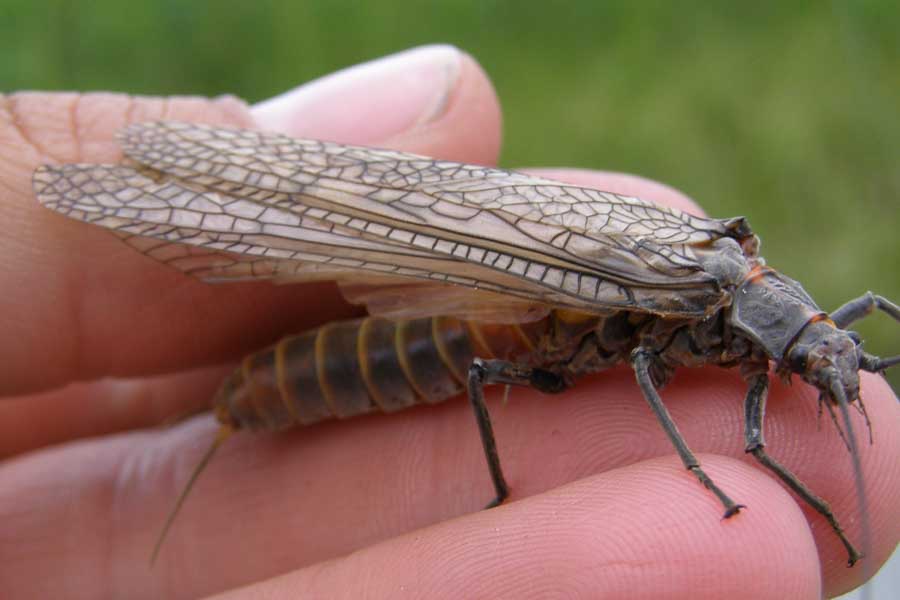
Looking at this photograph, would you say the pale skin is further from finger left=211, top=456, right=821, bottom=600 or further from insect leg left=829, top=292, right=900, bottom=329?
insect leg left=829, top=292, right=900, bottom=329

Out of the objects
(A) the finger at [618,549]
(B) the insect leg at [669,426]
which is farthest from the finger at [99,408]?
(B) the insect leg at [669,426]

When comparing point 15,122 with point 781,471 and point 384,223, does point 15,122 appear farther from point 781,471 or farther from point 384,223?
point 781,471

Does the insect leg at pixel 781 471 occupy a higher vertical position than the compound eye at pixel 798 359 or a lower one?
lower

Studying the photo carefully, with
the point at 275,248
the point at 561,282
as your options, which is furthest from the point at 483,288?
the point at 275,248

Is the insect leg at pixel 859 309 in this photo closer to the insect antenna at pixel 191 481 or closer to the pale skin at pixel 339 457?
the pale skin at pixel 339 457

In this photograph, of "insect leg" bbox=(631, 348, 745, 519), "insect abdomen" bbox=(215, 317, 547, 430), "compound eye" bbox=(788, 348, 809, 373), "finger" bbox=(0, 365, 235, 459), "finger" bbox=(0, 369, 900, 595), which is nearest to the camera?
"insect leg" bbox=(631, 348, 745, 519)

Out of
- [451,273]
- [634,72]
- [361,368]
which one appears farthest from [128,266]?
[634,72]

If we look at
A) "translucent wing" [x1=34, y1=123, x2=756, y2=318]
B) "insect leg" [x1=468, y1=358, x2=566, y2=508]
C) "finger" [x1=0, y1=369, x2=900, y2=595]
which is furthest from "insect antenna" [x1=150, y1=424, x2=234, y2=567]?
"insect leg" [x1=468, y1=358, x2=566, y2=508]
